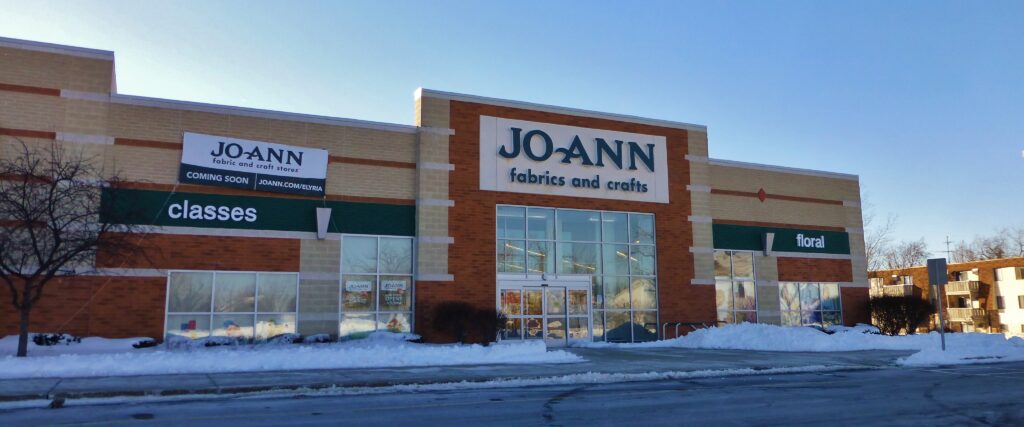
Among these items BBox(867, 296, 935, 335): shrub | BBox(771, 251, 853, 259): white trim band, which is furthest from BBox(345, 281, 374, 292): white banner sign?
BBox(867, 296, 935, 335): shrub

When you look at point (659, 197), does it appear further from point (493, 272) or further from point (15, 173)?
point (15, 173)

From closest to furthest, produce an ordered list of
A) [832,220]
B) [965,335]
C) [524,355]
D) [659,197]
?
1. [524,355]
2. [965,335]
3. [659,197]
4. [832,220]

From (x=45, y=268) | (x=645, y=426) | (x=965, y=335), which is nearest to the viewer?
(x=645, y=426)

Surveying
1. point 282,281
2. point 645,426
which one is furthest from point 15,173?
point 645,426

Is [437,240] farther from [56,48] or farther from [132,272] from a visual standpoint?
[56,48]

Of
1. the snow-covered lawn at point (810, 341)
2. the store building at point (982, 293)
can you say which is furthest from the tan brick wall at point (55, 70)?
the store building at point (982, 293)

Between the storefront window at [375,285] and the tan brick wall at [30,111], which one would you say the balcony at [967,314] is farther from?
the tan brick wall at [30,111]

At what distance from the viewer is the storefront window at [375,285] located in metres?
24.3

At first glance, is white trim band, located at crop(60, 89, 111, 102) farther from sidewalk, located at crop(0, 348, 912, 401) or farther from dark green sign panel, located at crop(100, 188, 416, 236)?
sidewalk, located at crop(0, 348, 912, 401)

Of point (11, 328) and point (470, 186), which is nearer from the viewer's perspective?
point (11, 328)

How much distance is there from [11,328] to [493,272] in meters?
14.3

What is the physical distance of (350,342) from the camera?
75.8ft

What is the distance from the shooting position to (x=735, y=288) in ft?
103

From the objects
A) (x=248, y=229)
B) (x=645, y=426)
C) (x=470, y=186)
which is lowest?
(x=645, y=426)
